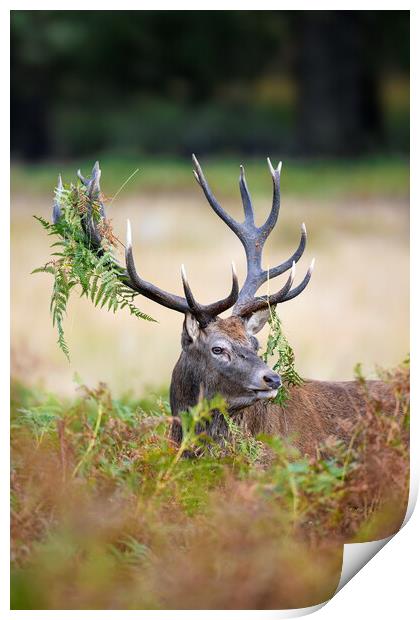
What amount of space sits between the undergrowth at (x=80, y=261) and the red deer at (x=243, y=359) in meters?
0.02

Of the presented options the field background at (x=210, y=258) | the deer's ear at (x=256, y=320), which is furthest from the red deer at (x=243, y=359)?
the field background at (x=210, y=258)

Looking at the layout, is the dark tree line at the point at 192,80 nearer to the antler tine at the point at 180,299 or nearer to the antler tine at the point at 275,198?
the antler tine at the point at 275,198

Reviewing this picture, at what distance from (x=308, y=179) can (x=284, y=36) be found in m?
0.63

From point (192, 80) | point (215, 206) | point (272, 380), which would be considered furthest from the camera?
point (192, 80)

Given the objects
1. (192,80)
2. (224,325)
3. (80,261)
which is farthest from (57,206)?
(192,80)

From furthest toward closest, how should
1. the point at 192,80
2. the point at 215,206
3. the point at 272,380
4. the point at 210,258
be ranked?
1. the point at 210,258
2. the point at 192,80
3. the point at 215,206
4. the point at 272,380

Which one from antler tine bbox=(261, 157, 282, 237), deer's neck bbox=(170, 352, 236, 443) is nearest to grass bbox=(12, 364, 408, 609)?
deer's neck bbox=(170, 352, 236, 443)

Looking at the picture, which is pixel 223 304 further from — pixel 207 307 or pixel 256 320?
pixel 256 320

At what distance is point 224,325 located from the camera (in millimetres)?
3484

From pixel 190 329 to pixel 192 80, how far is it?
7.14ft

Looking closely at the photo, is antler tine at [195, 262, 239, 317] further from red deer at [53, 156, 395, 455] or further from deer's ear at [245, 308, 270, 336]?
deer's ear at [245, 308, 270, 336]

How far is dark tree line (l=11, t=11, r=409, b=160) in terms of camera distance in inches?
174

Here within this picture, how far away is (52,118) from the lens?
5164mm
